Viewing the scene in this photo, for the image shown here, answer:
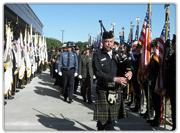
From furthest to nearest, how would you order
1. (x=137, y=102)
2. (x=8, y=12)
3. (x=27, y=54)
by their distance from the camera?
(x=8, y=12)
(x=27, y=54)
(x=137, y=102)

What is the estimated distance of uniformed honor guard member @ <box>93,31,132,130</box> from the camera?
364 cm

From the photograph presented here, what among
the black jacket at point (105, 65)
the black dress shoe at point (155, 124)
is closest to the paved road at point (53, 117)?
the black dress shoe at point (155, 124)

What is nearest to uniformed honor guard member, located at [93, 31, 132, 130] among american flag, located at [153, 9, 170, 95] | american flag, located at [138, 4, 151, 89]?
american flag, located at [153, 9, 170, 95]

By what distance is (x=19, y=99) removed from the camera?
7828 millimetres

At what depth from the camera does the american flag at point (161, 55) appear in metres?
4.88

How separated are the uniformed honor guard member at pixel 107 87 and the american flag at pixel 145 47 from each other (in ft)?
7.13

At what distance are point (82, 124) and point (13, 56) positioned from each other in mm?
4577

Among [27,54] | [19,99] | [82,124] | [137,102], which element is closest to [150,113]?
[137,102]

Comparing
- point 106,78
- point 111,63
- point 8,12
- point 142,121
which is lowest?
point 142,121

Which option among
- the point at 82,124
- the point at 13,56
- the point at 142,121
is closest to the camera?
the point at 82,124

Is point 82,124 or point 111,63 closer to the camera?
point 111,63

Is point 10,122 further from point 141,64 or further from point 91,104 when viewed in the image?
point 141,64

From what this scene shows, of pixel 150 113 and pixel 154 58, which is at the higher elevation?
pixel 154 58

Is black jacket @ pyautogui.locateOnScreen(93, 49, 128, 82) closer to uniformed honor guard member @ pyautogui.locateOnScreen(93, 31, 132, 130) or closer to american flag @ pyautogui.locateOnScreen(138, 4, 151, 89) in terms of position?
uniformed honor guard member @ pyautogui.locateOnScreen(93, 31, 132, 130)
